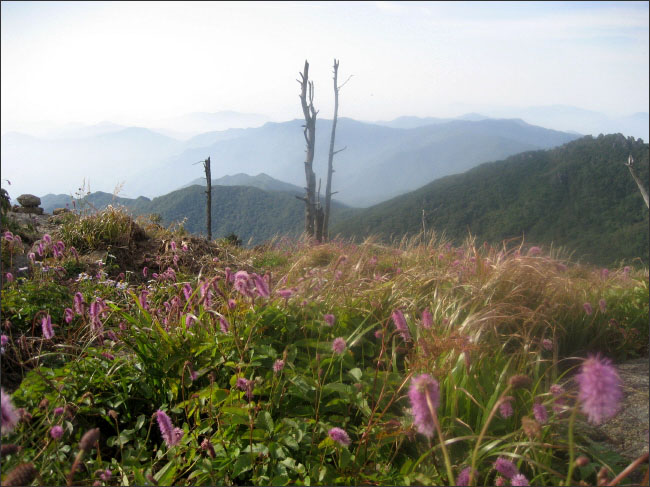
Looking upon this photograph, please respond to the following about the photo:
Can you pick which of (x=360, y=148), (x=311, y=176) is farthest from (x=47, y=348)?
(x=360, y=148)

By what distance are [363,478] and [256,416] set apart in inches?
22.6

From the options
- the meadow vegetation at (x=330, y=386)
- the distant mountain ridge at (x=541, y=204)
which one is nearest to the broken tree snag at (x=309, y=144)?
the distant mountain ridge at (x=541, y=204)

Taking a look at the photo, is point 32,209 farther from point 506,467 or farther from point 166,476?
point 506,467

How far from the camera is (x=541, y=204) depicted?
43.8 meters

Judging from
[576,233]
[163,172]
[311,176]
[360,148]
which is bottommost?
[576,233]

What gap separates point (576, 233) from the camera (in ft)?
105

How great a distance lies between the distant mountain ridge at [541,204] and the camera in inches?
972

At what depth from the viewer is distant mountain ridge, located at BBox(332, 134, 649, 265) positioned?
24.7 m

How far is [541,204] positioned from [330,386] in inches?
1895

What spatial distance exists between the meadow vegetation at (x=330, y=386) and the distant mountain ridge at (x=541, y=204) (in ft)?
54.0

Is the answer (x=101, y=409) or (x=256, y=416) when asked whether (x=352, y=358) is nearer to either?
(x=256, y=416)

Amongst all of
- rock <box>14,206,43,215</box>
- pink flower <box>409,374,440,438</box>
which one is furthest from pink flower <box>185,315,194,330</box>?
rock <box>14,206,43,215</box>

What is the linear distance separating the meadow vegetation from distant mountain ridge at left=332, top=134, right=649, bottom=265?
54.0 ft

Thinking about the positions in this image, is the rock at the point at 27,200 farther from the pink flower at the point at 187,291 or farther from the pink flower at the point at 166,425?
the pink flower at the point at 166,425
